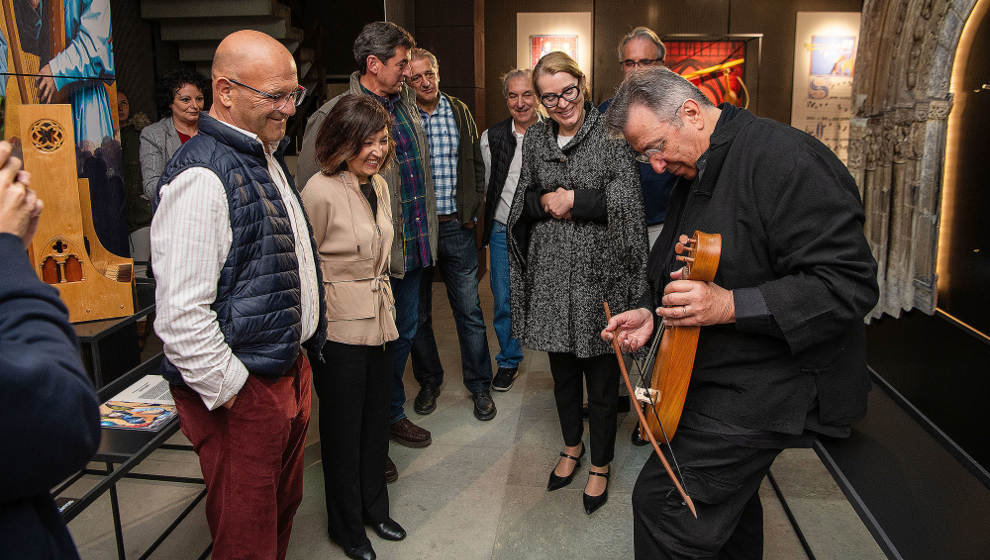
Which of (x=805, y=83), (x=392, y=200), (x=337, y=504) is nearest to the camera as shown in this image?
(x=337, y=504)

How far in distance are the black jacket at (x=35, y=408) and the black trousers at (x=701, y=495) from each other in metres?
1.38

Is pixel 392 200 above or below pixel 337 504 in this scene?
above

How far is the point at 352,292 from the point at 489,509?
47.5 inches

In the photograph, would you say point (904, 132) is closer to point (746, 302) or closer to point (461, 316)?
point (461, 316)

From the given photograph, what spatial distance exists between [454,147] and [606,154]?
1.26 m

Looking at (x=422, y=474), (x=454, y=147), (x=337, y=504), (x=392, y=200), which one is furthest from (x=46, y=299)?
(x=454, y=147)

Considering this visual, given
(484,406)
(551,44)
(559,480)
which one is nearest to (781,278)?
(559,480)

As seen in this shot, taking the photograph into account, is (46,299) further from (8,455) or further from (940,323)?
(940,323)

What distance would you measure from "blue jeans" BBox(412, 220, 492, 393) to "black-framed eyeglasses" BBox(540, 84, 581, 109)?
1194 millimetres

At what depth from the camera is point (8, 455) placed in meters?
0.91

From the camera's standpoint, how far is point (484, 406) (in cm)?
404

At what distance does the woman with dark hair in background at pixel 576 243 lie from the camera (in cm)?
293

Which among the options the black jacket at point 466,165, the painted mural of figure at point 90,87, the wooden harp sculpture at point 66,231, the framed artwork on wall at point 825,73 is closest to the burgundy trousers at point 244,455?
the wooden harp sculpture at point 66,231

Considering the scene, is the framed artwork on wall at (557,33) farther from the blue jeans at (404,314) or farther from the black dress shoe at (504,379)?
the blue jeans at (404,314)
